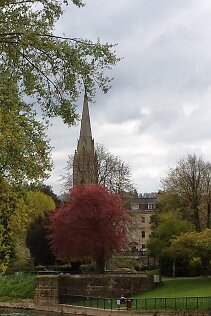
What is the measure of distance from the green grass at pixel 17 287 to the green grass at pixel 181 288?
10.0m

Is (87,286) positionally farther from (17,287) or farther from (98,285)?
(17,287)

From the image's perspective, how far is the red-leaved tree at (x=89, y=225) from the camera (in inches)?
1816

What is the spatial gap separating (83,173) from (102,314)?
26767mm

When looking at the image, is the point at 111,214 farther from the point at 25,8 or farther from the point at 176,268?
the point at 25,8

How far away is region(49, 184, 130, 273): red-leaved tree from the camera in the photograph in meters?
46.1

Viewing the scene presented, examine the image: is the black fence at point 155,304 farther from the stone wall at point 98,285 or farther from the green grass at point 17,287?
the green grass at point 17,287

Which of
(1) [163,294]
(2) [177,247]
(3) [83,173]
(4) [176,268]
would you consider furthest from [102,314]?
(3) [83,173]

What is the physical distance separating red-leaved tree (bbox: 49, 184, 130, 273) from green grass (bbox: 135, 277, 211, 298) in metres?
4.83

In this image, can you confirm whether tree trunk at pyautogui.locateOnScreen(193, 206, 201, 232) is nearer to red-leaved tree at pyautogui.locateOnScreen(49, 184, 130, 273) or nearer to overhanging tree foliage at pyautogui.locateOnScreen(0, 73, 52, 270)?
red-leaved tree at pyautogui.locateOnScreen(49, 184, 130, 273)

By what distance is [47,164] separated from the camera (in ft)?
41.2

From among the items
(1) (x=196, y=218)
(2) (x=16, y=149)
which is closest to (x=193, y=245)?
(1) (x=196, y=218)

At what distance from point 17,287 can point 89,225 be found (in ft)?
33.3

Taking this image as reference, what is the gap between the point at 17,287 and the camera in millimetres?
50875

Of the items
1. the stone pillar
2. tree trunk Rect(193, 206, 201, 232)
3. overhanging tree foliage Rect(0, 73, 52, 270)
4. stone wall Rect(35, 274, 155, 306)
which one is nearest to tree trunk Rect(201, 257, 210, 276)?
stone wall Rect(35, 274, 155, 306)
